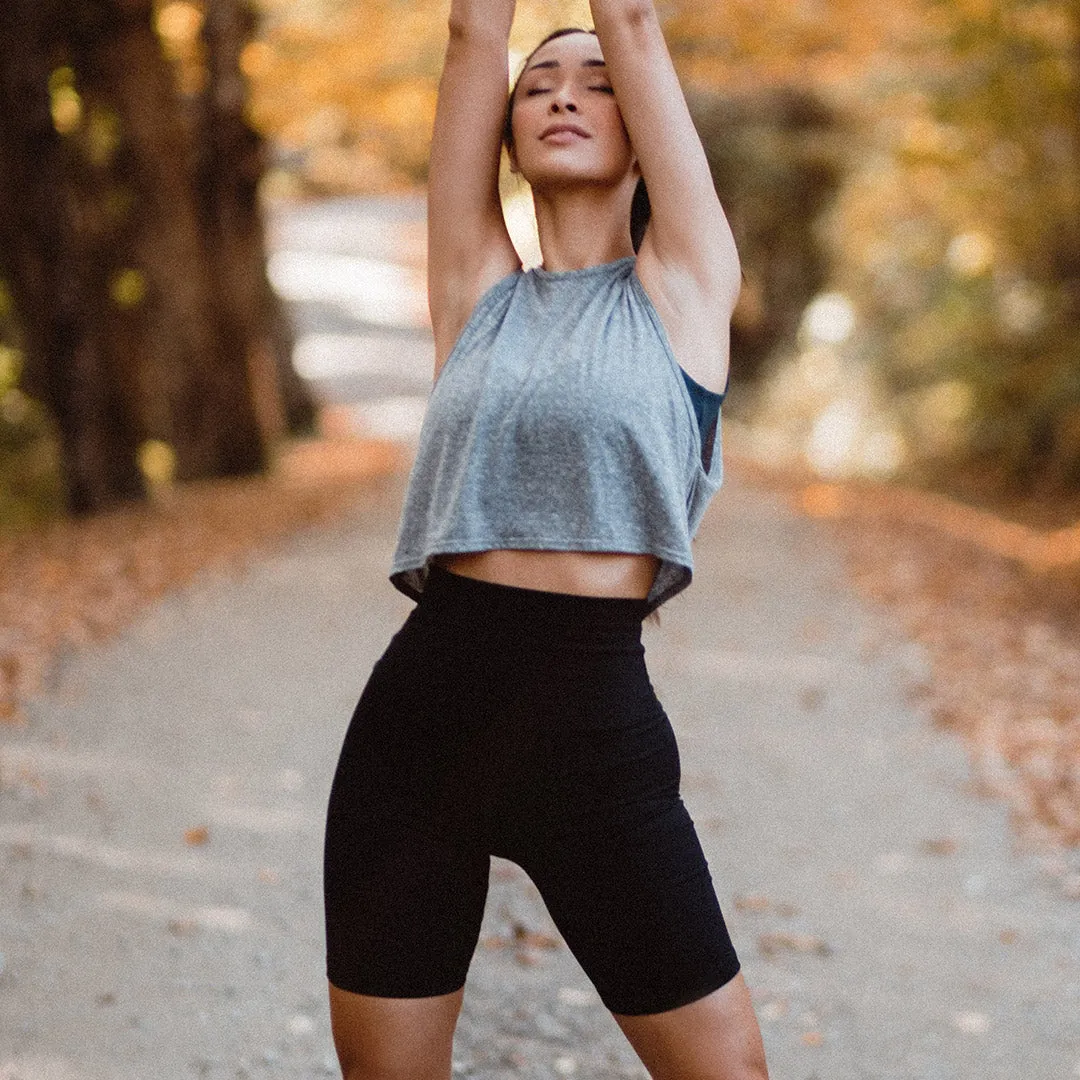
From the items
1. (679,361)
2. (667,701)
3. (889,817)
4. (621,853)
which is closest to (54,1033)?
(621,853)

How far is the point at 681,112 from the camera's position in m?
2.37

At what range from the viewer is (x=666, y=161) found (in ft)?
7.66

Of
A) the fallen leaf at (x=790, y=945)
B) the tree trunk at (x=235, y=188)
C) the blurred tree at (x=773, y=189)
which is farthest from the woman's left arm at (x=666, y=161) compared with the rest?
the blurred tree at (x=773, y=189)

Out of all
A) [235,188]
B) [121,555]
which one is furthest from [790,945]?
[235,188]

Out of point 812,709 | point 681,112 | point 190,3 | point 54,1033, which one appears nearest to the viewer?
point 681,112

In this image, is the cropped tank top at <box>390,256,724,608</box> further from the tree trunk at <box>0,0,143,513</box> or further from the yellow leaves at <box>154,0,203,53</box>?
the yellow leaves at <box>154,0,203,53</box>

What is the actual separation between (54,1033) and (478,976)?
3.94 feet

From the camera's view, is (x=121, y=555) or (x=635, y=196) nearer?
(x=635, y=196)

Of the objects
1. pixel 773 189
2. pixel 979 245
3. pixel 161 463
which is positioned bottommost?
pixel 161 463

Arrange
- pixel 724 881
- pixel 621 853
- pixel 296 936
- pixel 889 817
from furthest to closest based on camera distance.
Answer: pixel 889 817 → pixel 724 881 → pixel 296 936 → pixel 621 853

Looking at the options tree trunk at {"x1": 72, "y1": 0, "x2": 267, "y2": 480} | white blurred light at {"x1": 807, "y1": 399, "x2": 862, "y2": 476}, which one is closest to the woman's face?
tree trunk at {"x1": 72, "y1": 0, "x2": 267, "y2": 480}

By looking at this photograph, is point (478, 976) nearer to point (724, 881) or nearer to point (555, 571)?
point (724, 881)

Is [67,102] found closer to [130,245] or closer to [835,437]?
[130,245]

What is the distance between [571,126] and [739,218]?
6.07 metres
